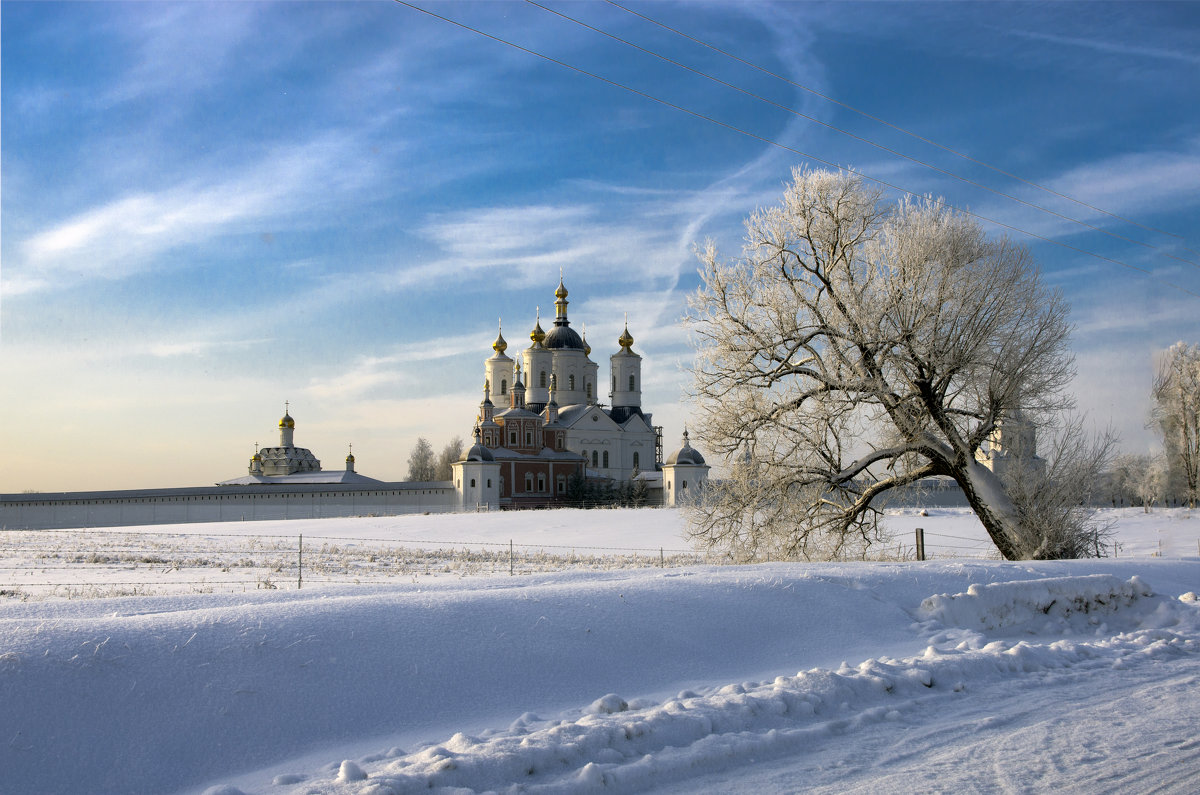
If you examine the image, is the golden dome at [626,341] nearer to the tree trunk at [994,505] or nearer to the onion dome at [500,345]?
the onion dome at [500,345]

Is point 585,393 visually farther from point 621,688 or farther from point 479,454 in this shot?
point 621,688

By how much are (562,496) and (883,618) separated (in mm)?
57654

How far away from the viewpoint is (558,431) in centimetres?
6775

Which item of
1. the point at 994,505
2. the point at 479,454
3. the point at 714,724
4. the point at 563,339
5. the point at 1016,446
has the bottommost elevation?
the point at 714,724

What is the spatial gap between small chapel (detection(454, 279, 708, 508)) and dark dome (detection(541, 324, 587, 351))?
0.28ft

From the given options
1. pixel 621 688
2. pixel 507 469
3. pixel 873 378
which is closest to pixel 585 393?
pixel 507 469

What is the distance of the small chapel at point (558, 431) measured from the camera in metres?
62.3

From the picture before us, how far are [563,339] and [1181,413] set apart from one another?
44799mm

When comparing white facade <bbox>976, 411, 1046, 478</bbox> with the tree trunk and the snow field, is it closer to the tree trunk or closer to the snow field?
the tree trunk

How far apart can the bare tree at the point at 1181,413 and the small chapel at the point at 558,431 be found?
27834 millimetres

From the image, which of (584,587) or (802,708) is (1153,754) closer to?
(802,708)

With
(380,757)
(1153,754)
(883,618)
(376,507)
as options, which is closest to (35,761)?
(380,757)

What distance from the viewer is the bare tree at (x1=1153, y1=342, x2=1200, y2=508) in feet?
159

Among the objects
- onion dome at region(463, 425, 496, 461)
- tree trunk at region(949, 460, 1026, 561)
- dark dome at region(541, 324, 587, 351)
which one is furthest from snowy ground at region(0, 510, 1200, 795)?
dark dome at region(541, 324, 587, 351)
